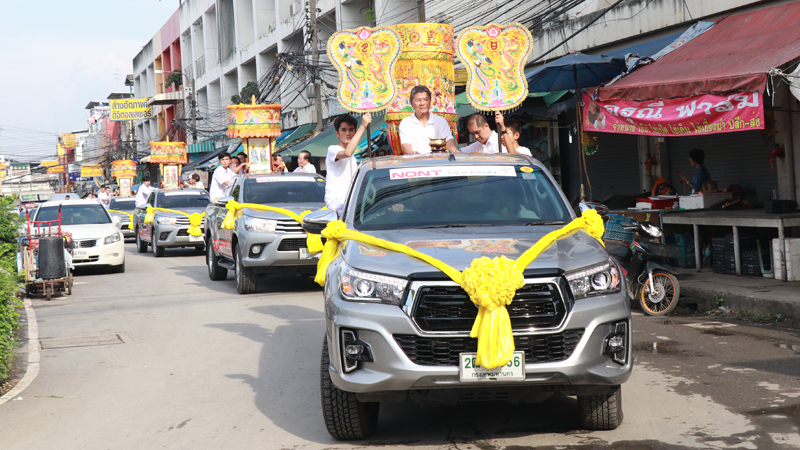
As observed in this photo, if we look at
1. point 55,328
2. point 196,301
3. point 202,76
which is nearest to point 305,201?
point 196,301

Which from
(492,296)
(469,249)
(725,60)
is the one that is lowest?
(492,296)

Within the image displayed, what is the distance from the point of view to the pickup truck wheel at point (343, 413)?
179 inches

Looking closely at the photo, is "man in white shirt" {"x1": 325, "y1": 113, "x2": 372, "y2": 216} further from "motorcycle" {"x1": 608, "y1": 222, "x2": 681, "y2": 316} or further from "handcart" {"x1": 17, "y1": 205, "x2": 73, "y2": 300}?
"handcart" {"x1": 17, "y1": 205, "x2": 73, "y2": 300}

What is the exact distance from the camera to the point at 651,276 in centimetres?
904

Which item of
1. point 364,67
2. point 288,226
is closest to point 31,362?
point 288,226

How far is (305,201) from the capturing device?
12.4 meters

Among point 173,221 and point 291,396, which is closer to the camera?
point 291,396

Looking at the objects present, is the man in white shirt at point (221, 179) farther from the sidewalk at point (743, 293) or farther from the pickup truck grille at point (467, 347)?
the pickup truck grille at point (467, 347)

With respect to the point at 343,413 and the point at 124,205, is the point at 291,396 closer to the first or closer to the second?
the point at 343,413

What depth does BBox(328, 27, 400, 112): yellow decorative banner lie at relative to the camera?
950cm

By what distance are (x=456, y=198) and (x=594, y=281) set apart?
55.4 inches

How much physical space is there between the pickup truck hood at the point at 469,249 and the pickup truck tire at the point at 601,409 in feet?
2.75

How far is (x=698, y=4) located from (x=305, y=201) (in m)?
7.43

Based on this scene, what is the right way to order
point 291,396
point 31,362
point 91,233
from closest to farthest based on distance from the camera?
A: point 291,396 < point 31,362 < point 91,233
